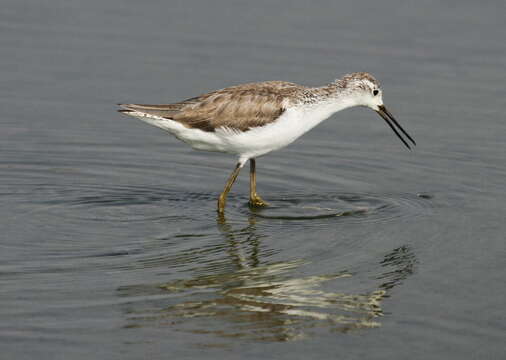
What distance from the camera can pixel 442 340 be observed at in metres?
8.24

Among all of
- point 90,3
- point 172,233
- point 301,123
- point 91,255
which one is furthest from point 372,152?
point 90,3

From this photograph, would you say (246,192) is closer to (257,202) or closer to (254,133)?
(257,202)

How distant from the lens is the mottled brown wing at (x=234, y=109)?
12.1 metres

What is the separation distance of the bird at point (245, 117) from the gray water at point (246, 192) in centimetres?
72

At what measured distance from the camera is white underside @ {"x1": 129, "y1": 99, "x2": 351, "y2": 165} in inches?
476

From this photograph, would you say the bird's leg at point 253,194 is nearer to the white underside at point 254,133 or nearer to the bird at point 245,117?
the bird at point 245,117

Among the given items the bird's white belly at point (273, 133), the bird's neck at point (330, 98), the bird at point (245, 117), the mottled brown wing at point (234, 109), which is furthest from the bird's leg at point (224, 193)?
the bird's neck at point (330, 98)

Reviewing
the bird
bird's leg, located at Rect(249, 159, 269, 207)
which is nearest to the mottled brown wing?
the bird

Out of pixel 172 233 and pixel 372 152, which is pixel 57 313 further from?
pixel 372 152

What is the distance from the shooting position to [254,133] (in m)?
12.1

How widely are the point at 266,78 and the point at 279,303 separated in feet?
25.9

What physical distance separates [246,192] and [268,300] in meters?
4.22

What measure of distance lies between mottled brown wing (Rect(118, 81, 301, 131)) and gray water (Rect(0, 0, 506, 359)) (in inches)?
39.8

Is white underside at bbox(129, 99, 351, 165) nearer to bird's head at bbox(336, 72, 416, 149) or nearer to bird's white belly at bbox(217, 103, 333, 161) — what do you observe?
bird's white belly at bbox(217, 103, 333, 161)
